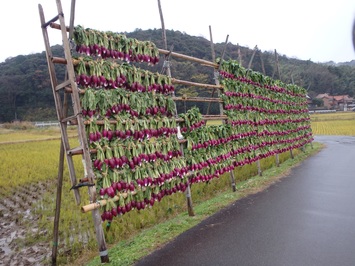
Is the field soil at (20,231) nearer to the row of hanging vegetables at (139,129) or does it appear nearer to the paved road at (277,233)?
the row of hanging vegetables at (139,129)

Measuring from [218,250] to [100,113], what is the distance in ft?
8.63

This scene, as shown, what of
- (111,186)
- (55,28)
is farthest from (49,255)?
(55,28)

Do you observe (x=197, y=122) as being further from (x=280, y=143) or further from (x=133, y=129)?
(x=280, y=143)

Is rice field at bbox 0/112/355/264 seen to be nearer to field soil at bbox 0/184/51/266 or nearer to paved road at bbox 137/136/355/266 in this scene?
field soil at bbox 0/184/51/266

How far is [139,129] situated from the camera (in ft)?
16.8

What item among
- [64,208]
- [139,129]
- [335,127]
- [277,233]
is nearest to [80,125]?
[139,129]

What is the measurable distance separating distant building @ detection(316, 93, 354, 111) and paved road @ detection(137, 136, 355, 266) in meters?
61.6

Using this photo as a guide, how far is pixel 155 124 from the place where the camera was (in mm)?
5496

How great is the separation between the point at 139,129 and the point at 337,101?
6929cm

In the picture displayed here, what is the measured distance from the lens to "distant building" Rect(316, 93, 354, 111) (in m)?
61.6

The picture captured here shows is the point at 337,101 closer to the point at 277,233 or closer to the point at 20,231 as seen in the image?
the point at 277,233

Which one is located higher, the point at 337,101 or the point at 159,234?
the point at 337,101

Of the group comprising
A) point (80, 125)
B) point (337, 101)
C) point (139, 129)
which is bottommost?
point (337, 101)

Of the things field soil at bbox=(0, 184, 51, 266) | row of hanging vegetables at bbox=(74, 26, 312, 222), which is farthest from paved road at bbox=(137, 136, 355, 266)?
field soil at bbox=(0, 184, 51, 266)
